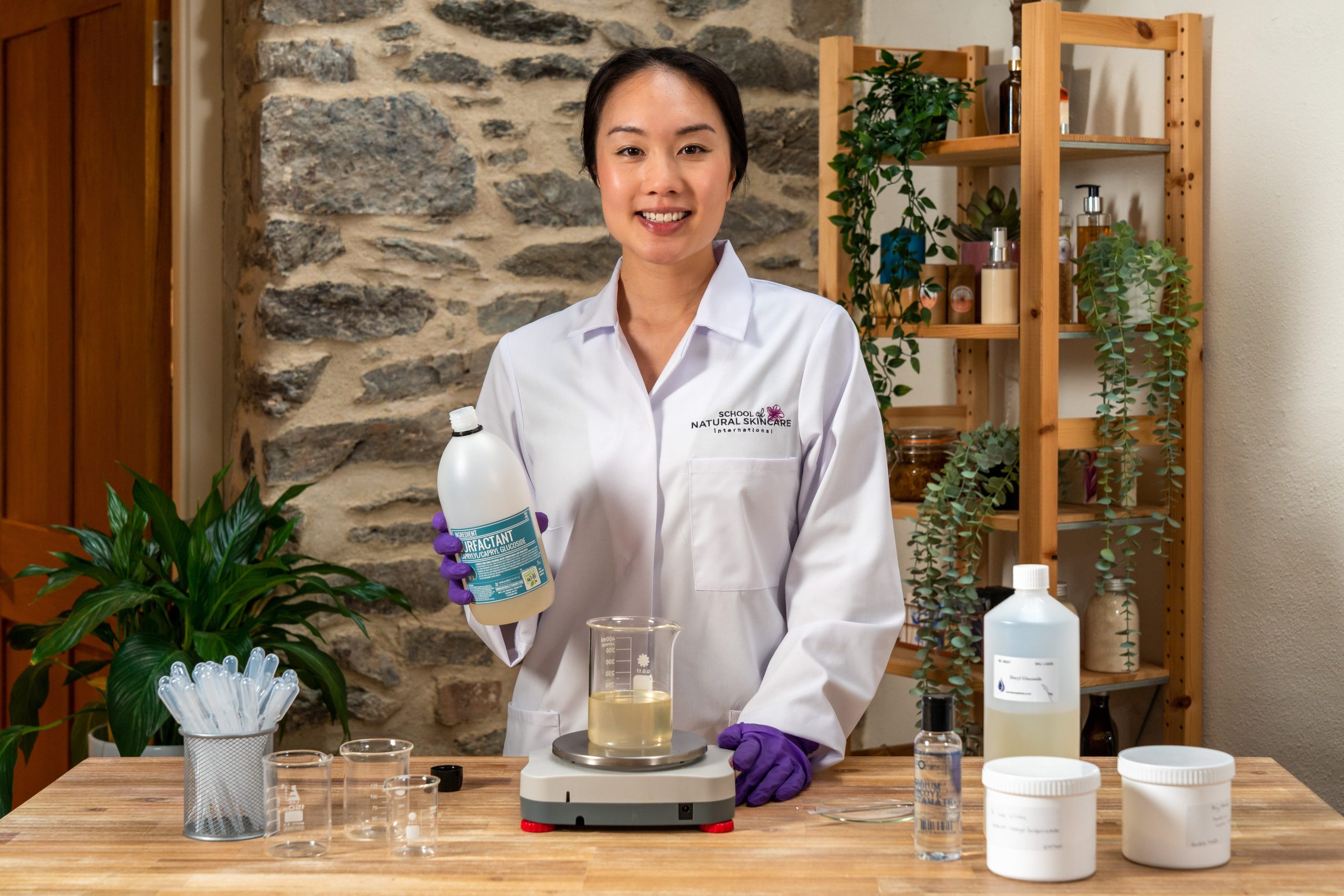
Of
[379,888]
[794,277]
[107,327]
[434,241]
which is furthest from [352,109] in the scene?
Result: [379,888]

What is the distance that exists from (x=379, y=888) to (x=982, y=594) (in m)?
1.69

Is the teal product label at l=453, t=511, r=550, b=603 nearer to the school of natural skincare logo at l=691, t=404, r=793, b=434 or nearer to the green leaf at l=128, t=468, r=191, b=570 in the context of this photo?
the school of natural skincare logo at l=691, t=404, r=793, b=434

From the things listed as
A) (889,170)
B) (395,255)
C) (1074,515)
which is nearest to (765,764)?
(1074,515)

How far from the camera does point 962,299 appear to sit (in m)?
2.56

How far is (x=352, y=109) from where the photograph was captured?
2633mm

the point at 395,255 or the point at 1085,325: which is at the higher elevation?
the point at 395,255

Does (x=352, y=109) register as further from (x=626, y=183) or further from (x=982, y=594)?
(x=982, y=594)

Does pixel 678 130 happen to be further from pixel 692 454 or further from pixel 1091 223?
pixel 1091 223

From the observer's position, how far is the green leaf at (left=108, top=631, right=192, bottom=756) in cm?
199

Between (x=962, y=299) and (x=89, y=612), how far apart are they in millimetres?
1687

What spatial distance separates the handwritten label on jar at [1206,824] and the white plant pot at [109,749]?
5.63 feet

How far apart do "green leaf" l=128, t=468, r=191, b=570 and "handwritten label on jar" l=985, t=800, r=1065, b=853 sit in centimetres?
160

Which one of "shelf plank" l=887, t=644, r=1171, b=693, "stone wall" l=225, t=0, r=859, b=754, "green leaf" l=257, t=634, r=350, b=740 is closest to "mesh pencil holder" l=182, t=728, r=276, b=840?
"green leaf" l=257, t=634, r=350, b=740

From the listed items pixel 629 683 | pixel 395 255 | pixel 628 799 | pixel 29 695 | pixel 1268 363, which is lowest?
pixel 29 695
